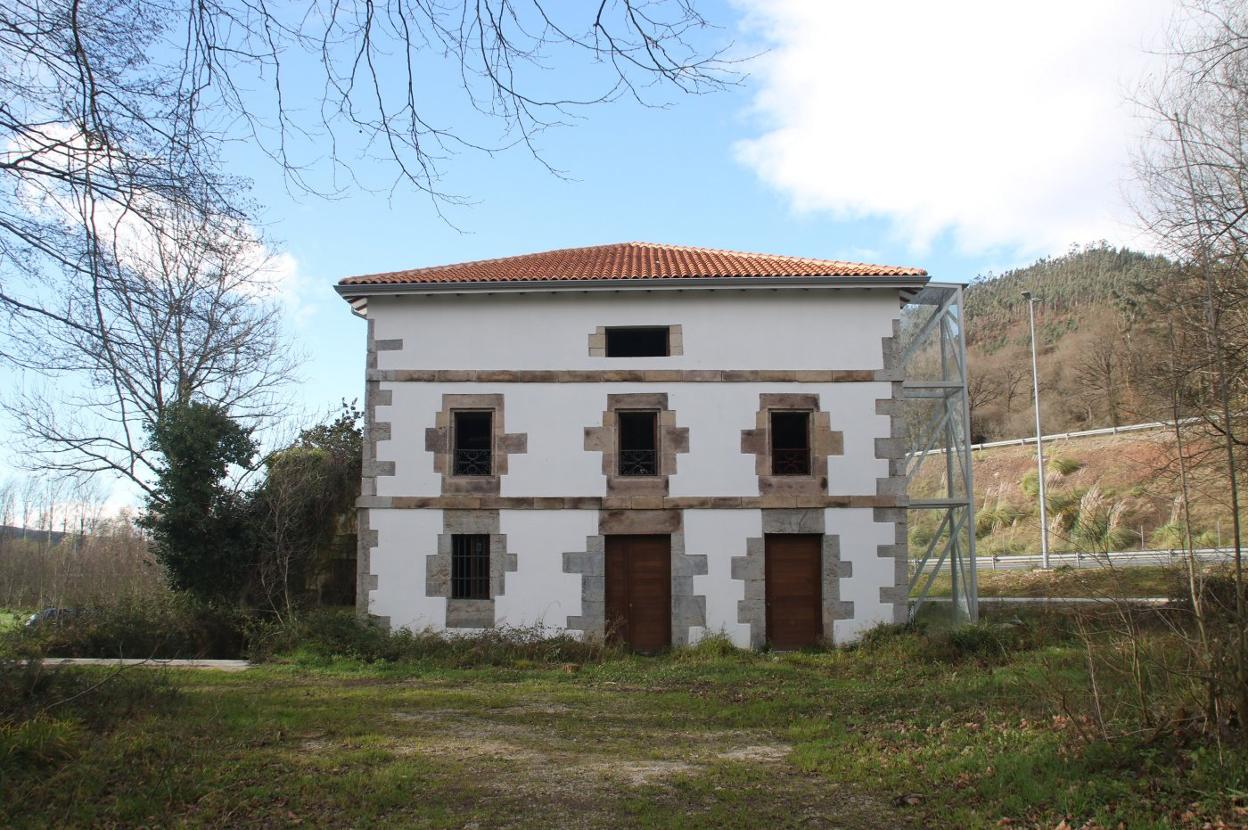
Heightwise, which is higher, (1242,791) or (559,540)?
(559,540)

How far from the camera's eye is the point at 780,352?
15.6 metres

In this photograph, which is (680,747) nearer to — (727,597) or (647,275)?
(727,597)

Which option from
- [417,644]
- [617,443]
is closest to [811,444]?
[617,443]

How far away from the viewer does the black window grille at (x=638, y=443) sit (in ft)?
50.9

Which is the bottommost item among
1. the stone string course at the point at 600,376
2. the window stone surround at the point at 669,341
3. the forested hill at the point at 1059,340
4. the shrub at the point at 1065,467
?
the shrub at the point at 1065,467

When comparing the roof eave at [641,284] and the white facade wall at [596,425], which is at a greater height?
the roof eave at [641,284]

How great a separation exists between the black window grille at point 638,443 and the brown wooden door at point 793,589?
2.37m

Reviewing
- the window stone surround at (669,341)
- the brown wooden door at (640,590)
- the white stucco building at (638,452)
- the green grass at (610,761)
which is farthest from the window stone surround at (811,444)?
the green grass at (610,761)

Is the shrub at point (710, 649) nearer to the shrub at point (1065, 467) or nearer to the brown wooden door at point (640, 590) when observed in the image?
the brown wooden door at point (640, 590)

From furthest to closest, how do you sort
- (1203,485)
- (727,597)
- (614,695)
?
(727,597) < (1203,485) < (614,695)

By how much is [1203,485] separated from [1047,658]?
15.0 feet

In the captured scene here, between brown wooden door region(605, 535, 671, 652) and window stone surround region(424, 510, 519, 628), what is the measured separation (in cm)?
170

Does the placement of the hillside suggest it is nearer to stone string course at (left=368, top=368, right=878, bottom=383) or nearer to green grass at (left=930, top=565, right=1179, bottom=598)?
green grass at (left=930, top=565, right=1179, bottom=598)

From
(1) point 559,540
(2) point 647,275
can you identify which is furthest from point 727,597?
(2) point 647,275
